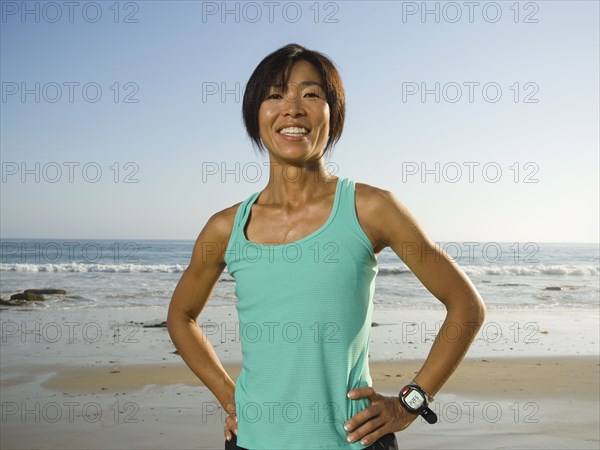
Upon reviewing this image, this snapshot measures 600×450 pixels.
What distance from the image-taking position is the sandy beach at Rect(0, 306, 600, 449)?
546 cm

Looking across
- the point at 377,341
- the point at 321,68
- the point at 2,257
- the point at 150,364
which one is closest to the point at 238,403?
the point at 321,68

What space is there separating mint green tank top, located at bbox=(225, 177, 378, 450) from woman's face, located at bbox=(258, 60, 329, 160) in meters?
0.22

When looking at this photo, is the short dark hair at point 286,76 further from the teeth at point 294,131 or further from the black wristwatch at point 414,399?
the black wristwatch at point 414,399

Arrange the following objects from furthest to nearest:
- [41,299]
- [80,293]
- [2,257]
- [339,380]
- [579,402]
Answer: [2,257], [80,293], [41,299], [579,402], [339,380]

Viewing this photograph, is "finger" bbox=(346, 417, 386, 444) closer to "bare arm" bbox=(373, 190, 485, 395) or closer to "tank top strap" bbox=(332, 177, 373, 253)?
"bare arm" bbox=(373, 190, 485, 395)

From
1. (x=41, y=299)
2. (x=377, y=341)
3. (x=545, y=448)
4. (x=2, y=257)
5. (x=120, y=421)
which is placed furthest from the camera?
(x=2, y=257)

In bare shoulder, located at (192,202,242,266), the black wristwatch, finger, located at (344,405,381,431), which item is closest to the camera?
finger, located at (344,405,381,431)

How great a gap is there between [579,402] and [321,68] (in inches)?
228

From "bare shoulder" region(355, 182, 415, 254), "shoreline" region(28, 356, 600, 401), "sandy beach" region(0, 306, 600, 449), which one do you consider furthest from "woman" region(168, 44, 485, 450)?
"shoreline" region(28, 356, 600, 401)

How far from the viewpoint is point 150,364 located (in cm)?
811

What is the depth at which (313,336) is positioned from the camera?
202cm

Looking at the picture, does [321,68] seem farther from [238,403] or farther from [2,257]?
[2,257]

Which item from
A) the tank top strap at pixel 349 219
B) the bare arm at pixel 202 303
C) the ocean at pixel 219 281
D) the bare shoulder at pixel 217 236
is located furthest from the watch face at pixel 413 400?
the ocean at pixel 219 281

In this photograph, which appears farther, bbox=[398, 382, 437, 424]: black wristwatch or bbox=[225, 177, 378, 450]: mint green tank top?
bbox=[398, 382, 437, 424]: black wristwatch
